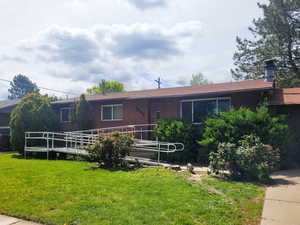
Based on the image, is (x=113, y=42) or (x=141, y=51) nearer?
(x=113, y=42)

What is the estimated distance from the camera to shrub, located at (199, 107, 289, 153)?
7.75 m

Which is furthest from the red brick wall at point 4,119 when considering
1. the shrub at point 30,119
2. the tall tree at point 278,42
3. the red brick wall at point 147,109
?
the tall tree at point 278,42

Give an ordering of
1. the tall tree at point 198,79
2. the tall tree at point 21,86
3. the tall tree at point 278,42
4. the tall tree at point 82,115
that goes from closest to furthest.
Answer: the tall tree at point 82,115, the tall tree at point 278,42, the tall tree at point 198,79, the tall tree at point 21,86

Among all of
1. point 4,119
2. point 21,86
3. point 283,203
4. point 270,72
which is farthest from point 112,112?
point 21,86

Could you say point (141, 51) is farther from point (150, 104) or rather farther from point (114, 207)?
point (114, 207)

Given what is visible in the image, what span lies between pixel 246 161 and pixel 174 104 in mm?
6200

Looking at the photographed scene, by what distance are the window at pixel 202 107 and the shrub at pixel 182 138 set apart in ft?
3.93

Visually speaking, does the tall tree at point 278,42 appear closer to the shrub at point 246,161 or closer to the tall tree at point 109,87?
the shrub at point 246,161

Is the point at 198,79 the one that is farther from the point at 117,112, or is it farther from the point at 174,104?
the point at 174,104

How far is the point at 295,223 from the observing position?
3447 mm

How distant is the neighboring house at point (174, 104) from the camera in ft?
34.0

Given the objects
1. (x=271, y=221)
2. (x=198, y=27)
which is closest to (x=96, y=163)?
(x=271, y=221)

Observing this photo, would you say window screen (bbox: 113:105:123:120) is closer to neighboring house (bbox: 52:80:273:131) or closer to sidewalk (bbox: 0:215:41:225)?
neighboring house (bbox: 52:80:273:131)

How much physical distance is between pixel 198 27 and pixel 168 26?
5.98 ft
